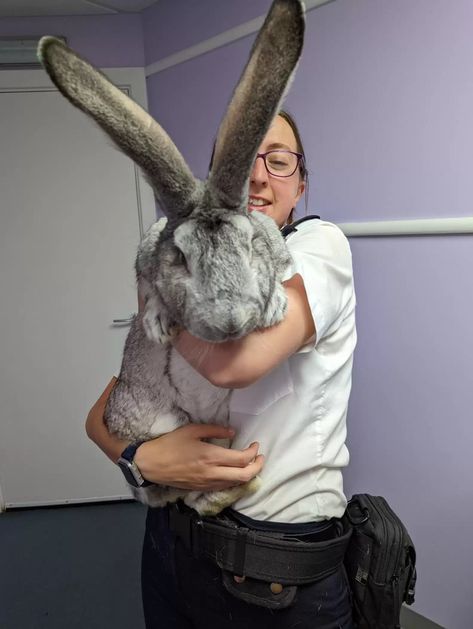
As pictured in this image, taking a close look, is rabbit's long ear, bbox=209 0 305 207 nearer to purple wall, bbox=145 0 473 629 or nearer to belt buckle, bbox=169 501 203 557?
belt buckle, bbox=169 501 203 557

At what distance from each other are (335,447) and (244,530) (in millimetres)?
250

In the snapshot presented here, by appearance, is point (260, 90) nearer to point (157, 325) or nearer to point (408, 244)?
point (157, 325)

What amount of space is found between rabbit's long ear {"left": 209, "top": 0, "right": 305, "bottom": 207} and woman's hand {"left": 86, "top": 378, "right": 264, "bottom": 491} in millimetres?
512

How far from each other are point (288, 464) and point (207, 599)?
35 centimetres

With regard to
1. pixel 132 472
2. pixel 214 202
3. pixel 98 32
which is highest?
pixel 98 32

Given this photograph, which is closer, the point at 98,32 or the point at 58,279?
the point at 98,32

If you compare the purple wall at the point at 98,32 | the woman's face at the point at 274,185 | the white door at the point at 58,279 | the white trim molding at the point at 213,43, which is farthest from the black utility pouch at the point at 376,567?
the purple wall at the point at 98,32

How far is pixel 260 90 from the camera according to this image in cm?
70

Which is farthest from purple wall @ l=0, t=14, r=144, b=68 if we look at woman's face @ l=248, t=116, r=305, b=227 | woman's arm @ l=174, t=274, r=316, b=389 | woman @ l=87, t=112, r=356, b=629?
woman's arm @ l=174, t=274, r=316, b=389

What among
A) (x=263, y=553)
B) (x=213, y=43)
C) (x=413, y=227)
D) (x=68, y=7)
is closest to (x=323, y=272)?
(x=263, y=553)

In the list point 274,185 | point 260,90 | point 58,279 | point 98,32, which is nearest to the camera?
point 260,90

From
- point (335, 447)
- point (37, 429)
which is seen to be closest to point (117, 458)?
point (335, 447)

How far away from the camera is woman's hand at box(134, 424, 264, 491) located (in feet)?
3.02

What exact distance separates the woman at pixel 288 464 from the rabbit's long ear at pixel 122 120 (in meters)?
0.26
